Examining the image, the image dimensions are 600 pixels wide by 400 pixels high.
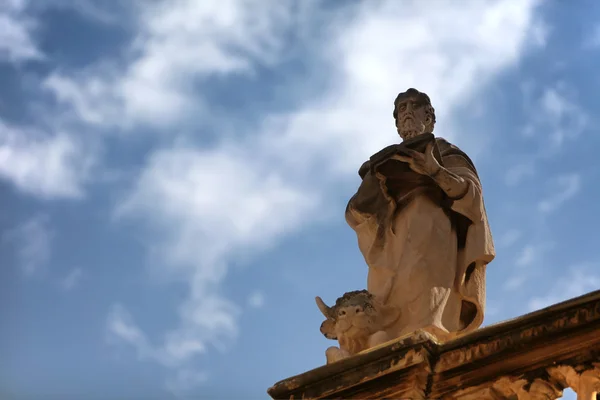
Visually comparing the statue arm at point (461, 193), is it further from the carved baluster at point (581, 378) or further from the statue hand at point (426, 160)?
the carved baluster at point (581, 378)

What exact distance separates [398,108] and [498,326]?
4325 millimetres

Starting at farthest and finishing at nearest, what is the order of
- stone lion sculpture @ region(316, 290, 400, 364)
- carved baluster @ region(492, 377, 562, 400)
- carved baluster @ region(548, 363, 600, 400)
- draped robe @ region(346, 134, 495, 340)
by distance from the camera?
draped robe @ region(346, 134, 495, 340)
stone lion sculpture @ region(316, 290, 400, 364)
carved baluster @ region(492, 377, 562, 400)
carved baluster @ region(548, 363, 600, 400)

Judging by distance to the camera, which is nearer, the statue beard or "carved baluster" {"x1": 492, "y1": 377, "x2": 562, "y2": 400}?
"carved baluster" {"x1": 492, "y1": 377, "x2": 562, "y2": 400}

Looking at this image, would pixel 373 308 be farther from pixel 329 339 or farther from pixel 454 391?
pixel 454 391

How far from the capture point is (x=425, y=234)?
923cm

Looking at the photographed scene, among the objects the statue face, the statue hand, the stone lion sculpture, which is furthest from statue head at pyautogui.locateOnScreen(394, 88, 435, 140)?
the stone lion sculpture

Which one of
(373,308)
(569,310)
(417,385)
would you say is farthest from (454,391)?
(373,308)

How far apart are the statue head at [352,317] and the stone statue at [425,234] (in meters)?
0.18

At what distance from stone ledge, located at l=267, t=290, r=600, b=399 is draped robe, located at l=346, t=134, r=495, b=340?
2.12 meters

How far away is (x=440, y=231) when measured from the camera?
926 centimetres

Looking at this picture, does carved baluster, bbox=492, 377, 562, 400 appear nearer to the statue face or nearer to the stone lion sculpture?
the stone lion sculpture

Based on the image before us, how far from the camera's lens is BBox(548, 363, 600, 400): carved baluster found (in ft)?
19.9

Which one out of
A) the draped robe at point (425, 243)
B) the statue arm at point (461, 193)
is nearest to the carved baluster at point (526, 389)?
the draped robe at point (425, 243)

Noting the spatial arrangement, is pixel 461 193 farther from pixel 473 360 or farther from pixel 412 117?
pixel 473 360
